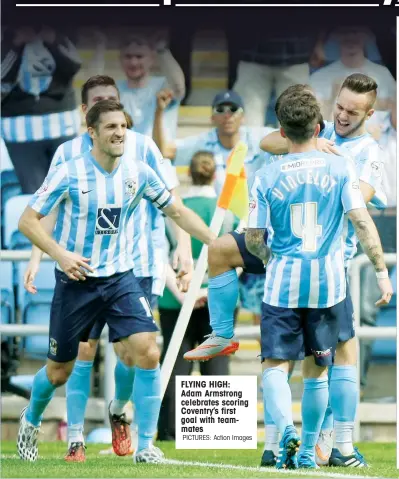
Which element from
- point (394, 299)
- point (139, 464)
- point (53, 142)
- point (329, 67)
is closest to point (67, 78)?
point (53, 142)

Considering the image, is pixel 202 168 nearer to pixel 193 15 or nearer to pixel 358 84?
pixel 193 15

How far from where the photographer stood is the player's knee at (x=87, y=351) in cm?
865

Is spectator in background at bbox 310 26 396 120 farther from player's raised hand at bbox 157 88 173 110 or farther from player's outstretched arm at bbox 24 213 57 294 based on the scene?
player's outstretched arm at bbox 24 213 57 294

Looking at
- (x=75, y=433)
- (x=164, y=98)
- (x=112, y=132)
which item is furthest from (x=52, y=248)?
(x=164, y=98)

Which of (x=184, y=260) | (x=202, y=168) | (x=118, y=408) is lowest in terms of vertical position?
(x=118, y=408)

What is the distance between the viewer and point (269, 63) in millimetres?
11391

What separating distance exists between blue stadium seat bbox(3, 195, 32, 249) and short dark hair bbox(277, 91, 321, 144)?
4483mm

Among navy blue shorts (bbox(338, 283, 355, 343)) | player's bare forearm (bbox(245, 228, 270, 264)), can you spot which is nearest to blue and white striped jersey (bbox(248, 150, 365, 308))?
player's bare forearm (bbox(245, 228, 270, 264))

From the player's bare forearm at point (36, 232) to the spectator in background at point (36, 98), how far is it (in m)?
3.49

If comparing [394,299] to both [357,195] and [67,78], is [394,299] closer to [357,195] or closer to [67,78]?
[67,78]

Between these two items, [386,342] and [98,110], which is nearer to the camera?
[98,110]

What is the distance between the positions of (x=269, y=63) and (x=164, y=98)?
91cm

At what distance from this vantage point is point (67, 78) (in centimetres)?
1144

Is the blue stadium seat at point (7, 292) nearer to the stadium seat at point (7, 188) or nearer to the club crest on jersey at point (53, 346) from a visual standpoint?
the stadium seat at point (7, 188)
